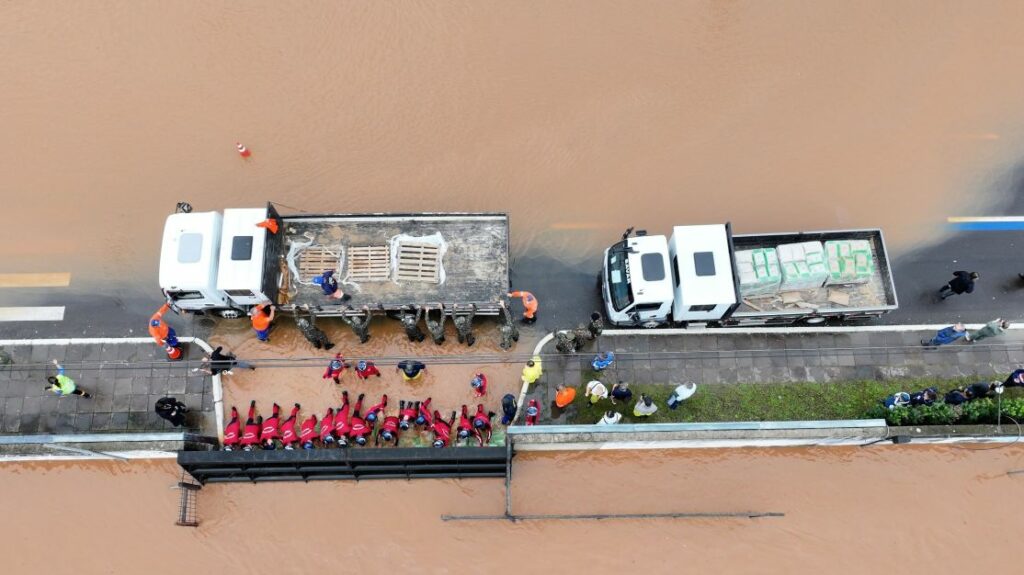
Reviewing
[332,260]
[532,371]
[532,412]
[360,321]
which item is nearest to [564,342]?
[532,371]

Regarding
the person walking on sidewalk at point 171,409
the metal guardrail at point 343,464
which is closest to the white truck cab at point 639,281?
the metal guardrail at point 343,464

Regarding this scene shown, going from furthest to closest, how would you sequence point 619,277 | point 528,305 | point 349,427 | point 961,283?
point 961,283
point 528,305
point 619,277
point 349,427

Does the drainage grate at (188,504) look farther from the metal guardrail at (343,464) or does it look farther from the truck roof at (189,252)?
the truck roof at (189,252)

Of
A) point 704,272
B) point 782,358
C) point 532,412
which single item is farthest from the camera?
point 782,358

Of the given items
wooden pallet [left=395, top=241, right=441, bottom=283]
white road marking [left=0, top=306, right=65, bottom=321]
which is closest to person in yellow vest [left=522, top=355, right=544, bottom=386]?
wooden pallet [left=395, top=241, right=441, bottom=283]

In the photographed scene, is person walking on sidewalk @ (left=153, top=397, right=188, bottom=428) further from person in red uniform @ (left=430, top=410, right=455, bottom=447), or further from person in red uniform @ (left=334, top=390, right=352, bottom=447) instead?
person in red uniform @ (left=430, top=410, right=455, bottom=447)

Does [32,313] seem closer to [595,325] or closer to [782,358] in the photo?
[595,325]
